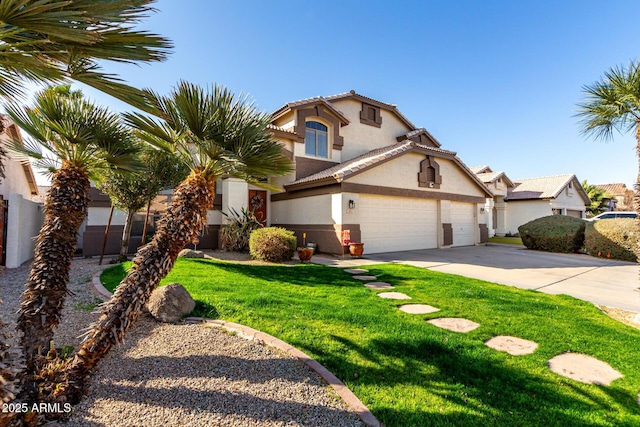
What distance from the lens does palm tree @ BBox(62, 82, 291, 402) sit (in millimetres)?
3104

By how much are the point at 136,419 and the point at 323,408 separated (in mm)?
1796

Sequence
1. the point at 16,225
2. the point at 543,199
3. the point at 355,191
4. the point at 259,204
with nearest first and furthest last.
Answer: the point at 16,225
the point at 355,191
the point at 259,204
the point at 543,199

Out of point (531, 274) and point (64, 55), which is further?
point (531, 274)

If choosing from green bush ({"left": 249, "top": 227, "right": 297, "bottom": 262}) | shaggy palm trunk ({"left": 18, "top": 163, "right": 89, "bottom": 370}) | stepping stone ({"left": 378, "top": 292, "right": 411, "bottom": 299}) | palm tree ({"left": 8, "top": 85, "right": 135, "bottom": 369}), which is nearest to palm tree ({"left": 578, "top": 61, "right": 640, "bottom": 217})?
stepping stone ({"left": 378, "top": 292, "right": 411, "bottom": 299})

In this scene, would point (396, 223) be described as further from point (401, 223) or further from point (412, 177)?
point (412, 177)

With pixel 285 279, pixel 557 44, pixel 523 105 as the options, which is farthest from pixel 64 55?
pixel 523 105

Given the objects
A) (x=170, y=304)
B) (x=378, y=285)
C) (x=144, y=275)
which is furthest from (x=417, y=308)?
(x=144, y=275)

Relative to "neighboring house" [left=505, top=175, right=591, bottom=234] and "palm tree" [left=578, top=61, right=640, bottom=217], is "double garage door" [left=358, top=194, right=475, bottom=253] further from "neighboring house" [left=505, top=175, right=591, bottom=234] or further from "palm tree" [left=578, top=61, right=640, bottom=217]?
"neighboring house" [left=505, top=175, right=591, bottom=234]

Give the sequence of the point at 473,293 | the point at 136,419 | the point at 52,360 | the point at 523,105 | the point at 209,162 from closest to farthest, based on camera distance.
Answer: the point at 136,419 → the point at 52,360 → the point at 209,162 → the point at 473,293 → the point at 523,105

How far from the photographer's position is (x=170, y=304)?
539 centimetres

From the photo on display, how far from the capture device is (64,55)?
8.59 ft

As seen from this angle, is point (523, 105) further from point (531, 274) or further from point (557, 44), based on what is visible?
point (531, 274)

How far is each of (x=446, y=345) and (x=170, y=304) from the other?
15.6 ft

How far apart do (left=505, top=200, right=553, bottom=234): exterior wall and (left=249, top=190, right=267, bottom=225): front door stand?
78.4ft
